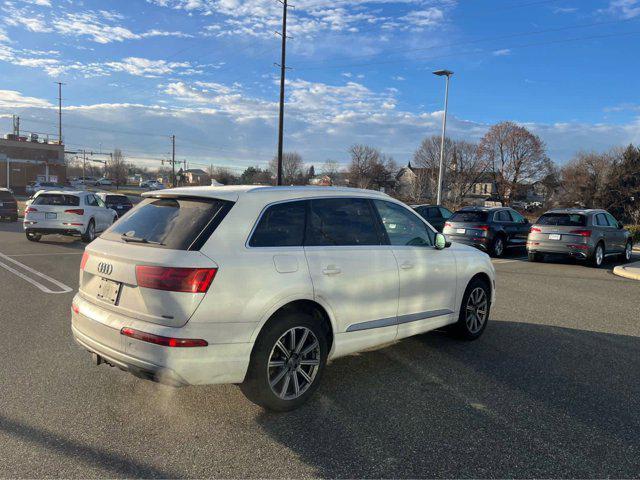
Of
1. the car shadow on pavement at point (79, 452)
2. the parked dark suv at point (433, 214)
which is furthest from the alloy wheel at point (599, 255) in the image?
the car shadow on pavement at point (79, 452)

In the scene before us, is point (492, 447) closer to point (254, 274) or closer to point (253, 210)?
point (254, 274)

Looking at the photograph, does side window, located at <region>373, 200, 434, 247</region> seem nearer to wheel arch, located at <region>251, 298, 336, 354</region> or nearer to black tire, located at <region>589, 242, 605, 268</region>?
wheel arch, located at <region>251, 298, 336, 354</region>

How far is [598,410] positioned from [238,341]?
291cm

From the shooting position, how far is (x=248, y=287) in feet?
11.5

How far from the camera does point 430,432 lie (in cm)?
357

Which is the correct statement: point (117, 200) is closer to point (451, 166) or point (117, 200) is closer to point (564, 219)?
point (564, 219)

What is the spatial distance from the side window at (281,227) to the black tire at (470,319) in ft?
8.15

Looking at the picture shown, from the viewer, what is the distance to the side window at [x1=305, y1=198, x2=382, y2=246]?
4184 mm

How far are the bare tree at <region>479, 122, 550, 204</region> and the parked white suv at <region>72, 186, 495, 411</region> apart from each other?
70823 mm

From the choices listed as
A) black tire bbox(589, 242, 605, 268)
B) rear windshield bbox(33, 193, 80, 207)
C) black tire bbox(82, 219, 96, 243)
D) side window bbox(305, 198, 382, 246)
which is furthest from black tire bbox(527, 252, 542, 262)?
rear windshield bbox(33, 193, 80, 207)

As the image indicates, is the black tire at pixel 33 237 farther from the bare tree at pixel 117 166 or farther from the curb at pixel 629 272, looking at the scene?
the bare tree at pixel 117 166

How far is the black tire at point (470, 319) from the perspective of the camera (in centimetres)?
564

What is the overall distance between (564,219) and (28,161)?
290 feet

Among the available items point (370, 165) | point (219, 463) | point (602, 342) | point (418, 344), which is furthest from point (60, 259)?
point (370, 165)
